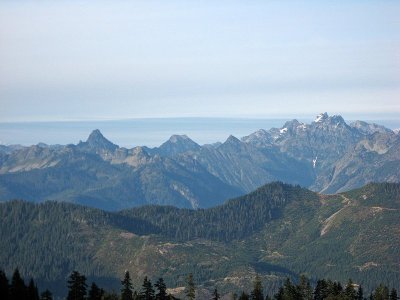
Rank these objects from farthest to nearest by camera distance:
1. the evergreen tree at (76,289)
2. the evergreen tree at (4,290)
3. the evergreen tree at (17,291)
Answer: the evergreen tree at (76,289), the evergreen tree at (17,291), the evergreen tree at (4,290)

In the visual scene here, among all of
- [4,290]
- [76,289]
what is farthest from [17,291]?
[76,289]

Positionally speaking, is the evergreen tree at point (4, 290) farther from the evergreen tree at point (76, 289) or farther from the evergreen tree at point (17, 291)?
the evergreen tree at point (76, 289)

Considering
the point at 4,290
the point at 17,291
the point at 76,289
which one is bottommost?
the point at 76,289

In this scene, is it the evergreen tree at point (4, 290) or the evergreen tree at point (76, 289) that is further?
the evergreen tree at point (76, 289)

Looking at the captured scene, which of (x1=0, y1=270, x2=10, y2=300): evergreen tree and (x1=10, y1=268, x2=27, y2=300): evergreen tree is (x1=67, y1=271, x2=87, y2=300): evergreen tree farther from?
(x1=0, y1=270, x2=10, y2=300): evergreen tree

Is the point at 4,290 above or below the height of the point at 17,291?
above

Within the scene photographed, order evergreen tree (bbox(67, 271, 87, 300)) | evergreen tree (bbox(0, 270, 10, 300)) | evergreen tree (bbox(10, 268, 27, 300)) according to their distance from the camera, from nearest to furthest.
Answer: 1. evergreen tree (bbox(0, 270, 10, 300))
2. evergreen tree (bbox(10, 268, 27, 300))
3. evergreen tree (bbox(67, 271, 87, 300))

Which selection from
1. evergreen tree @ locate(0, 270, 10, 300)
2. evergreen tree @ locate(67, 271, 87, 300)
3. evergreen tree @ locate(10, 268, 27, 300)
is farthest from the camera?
evergreen tree @ locate(67, 271, 87, 300)

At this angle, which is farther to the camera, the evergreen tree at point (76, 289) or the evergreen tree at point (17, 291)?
the evergreen tree at point (76, 289)

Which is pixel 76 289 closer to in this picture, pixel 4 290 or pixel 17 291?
pixel 17 291

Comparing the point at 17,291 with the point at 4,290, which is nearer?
the point at 4,290

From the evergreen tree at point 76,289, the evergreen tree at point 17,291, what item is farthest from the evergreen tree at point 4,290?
the evergreen tree at point 76,289

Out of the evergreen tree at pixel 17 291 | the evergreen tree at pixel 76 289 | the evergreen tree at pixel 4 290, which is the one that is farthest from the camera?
the evergreen tree at pixel 76 289

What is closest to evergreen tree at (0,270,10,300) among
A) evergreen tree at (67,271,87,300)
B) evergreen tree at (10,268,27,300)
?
evergreen tree at (10,268,27,300)
